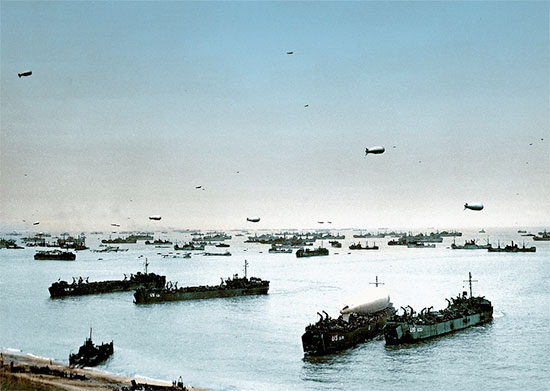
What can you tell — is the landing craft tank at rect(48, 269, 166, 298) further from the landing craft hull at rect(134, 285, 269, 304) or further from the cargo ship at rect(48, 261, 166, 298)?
the landing craft hull at rect(134, 285, 269, 304)

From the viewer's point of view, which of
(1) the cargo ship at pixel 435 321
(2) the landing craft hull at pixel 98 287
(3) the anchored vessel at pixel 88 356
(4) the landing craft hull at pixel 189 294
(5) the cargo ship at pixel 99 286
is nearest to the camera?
(3) the anchored vessel at pixel 88 356

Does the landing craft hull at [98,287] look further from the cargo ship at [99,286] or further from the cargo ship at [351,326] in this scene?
the cargo ship at [351,326]

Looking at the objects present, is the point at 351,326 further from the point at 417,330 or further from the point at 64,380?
the point at 64,380

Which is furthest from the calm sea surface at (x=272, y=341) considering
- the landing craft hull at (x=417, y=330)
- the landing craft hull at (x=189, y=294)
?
the landing craft hull at (x=189, y=294)

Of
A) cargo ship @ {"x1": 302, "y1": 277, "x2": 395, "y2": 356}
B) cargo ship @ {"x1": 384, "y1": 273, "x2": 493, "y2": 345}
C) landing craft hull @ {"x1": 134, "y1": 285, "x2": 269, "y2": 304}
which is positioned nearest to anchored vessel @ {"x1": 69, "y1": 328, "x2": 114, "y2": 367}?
cargo ship @ {"x1": 302, "y1": 277, "x2": 395, "y2": 356}

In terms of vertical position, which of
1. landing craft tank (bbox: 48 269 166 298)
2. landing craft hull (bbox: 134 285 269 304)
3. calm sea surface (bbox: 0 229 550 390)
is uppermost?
landing craft tank (bbox: 48 269 166 298)

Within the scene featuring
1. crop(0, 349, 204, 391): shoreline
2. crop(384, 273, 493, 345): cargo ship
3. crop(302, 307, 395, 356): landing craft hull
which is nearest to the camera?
crop(0, 349, 204, 391): shoreline
